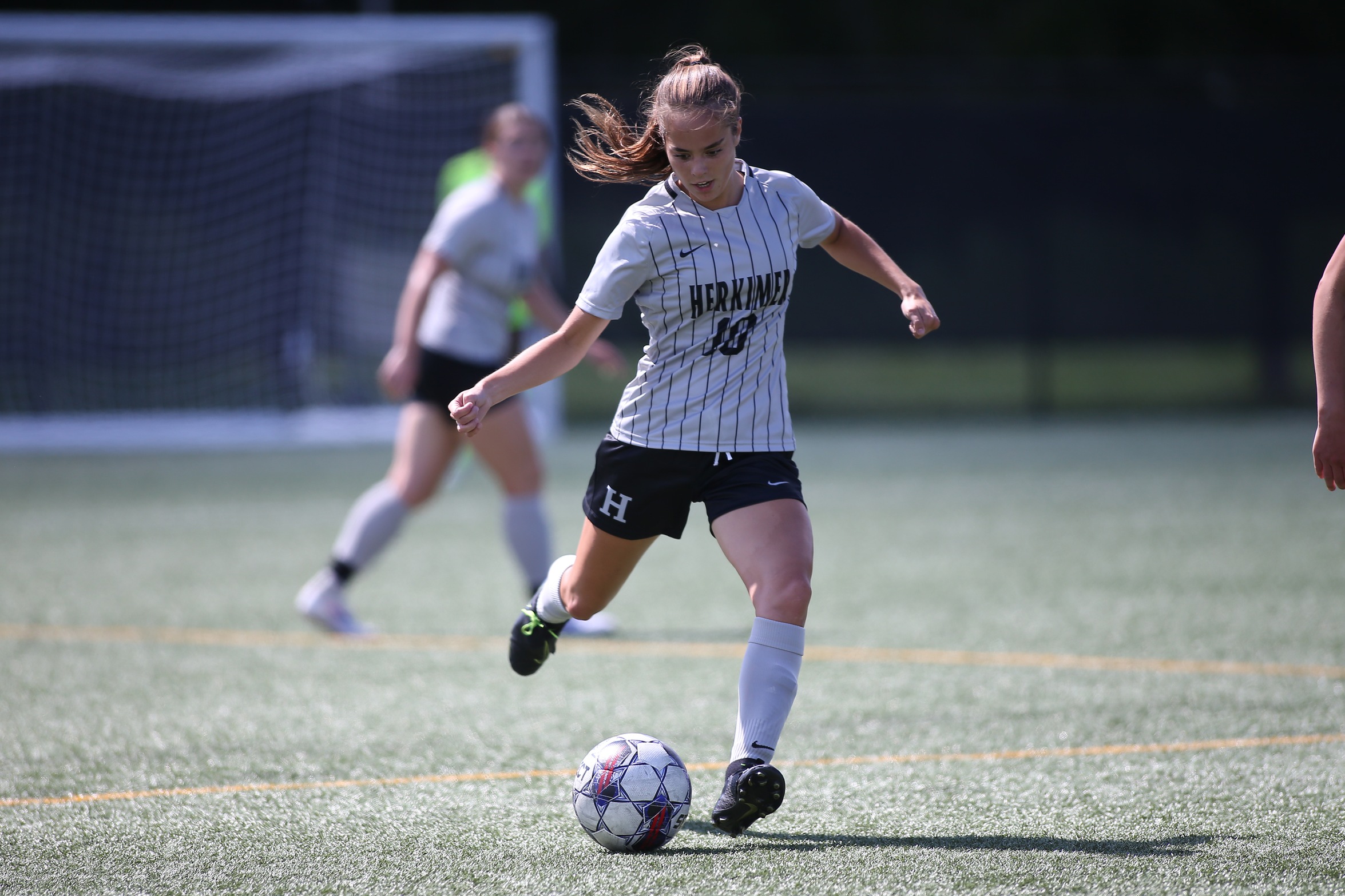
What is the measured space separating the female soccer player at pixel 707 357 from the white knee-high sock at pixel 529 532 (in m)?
2.32

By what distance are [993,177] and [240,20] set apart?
8292 mm

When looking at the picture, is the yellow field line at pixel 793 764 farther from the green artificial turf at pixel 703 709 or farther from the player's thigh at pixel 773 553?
the player's thigh at pixel 773 553

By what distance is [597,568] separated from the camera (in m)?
3.49

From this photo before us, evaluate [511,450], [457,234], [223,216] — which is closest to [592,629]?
[511,450]

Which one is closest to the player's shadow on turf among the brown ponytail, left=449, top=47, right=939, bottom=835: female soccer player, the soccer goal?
left=449, top=47, right=939, bottom=835: female soccer player

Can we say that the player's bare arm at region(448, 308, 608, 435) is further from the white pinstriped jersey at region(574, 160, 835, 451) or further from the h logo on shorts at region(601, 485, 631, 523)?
the h logo on shorts at region(601, 485, 631, 523)

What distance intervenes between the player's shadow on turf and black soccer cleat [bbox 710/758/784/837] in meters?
0.10

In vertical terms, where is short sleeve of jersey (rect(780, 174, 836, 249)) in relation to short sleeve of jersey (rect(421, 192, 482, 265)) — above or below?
above

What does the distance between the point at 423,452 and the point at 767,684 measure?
2894 mm

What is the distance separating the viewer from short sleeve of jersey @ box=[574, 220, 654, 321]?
3.18 meters

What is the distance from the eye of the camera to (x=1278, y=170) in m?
15.4

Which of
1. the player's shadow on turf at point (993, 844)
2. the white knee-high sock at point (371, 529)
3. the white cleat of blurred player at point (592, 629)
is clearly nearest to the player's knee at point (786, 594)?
the player's shadow on turf at point (993, 844)

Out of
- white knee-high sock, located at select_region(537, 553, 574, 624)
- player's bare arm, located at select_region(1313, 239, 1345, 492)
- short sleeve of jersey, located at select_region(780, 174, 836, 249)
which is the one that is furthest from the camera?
white knee-high sock, located at select_region(537, 553, 574, 624)

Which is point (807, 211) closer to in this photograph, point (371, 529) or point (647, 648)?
point (647, 648)
